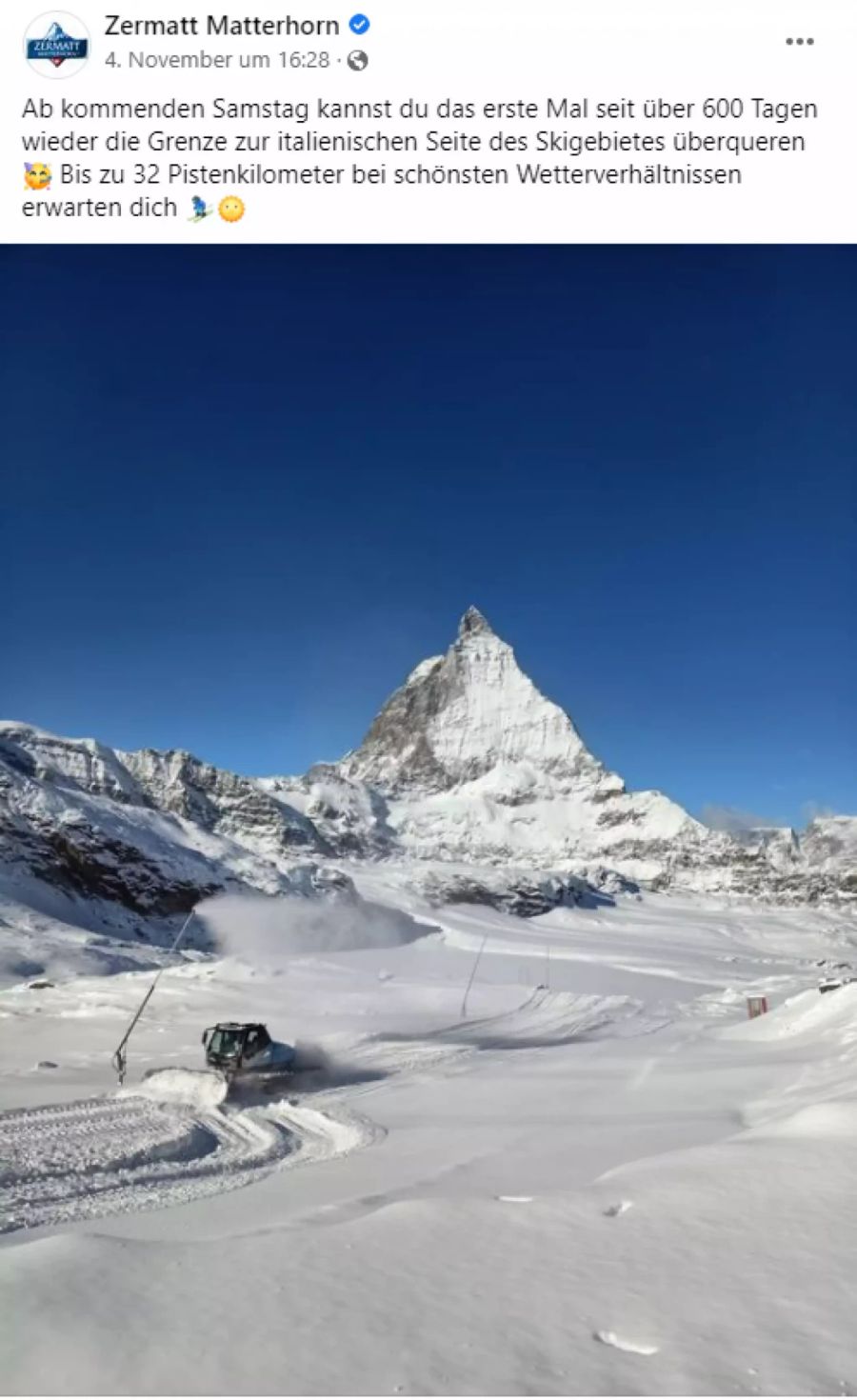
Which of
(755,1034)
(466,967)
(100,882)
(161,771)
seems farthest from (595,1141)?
(161,771)

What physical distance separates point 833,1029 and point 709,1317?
17274 millimetres

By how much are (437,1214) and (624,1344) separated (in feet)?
7.25

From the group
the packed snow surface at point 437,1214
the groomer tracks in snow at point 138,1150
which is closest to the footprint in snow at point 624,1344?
the packed snow surface at point 437,1214

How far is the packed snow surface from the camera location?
379 cm

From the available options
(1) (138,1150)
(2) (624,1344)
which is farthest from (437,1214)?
(1) (138,1150)

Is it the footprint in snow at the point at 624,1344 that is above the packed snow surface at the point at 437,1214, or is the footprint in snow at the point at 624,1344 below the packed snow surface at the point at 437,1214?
above

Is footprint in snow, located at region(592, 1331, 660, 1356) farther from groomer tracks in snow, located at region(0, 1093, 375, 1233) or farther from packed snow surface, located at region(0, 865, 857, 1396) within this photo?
groomer tracks in snow, located at region(0, 1093, 375, 1233)

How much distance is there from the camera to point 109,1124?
12766 millimetres

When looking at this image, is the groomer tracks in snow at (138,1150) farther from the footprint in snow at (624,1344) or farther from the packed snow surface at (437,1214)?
the footprint in snow at (624,1344)

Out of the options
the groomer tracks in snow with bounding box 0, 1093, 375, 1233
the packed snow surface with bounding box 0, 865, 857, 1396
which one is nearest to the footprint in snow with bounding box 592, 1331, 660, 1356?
the packed snow surface with bounding box 0, 865, 857, 1396

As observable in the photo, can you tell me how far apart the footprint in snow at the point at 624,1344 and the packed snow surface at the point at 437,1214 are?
14mm

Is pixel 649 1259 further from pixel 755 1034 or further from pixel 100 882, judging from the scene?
pixel 100 882

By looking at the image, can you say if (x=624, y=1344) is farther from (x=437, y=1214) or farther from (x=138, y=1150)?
(x=138, y=1150)

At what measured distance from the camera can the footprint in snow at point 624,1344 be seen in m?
3.82
